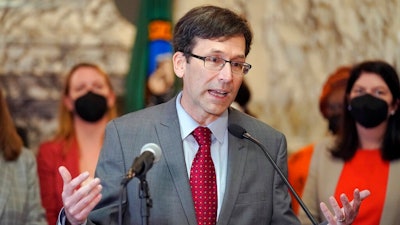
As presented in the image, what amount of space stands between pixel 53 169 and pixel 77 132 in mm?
284

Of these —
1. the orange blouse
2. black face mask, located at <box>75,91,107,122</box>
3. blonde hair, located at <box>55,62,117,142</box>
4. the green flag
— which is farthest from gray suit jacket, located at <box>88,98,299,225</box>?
the green flag

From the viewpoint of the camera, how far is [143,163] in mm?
3000

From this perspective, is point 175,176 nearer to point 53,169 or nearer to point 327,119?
point 53,169

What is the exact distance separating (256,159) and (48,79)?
301cm

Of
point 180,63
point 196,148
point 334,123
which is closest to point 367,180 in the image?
point 334,123

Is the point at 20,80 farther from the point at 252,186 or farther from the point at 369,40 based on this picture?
the point at 252,186

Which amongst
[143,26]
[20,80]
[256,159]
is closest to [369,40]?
[143,26]

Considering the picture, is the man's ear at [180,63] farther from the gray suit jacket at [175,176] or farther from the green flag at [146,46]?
the green flag at [146,46]

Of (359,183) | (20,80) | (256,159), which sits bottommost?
Result: (359,183)

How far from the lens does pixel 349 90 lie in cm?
497

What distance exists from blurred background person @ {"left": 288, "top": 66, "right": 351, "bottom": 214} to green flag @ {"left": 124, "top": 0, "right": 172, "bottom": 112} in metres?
1.20

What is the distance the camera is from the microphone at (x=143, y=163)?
2971 millimetres

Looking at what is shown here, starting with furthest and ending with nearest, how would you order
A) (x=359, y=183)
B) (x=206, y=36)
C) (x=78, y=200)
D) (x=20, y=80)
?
(x=20, y=80) → (x=359, y=183) → (x=206, y=36) → (x=78, y=200)

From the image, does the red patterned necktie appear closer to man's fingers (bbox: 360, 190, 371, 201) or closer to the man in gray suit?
the man in gray suit
